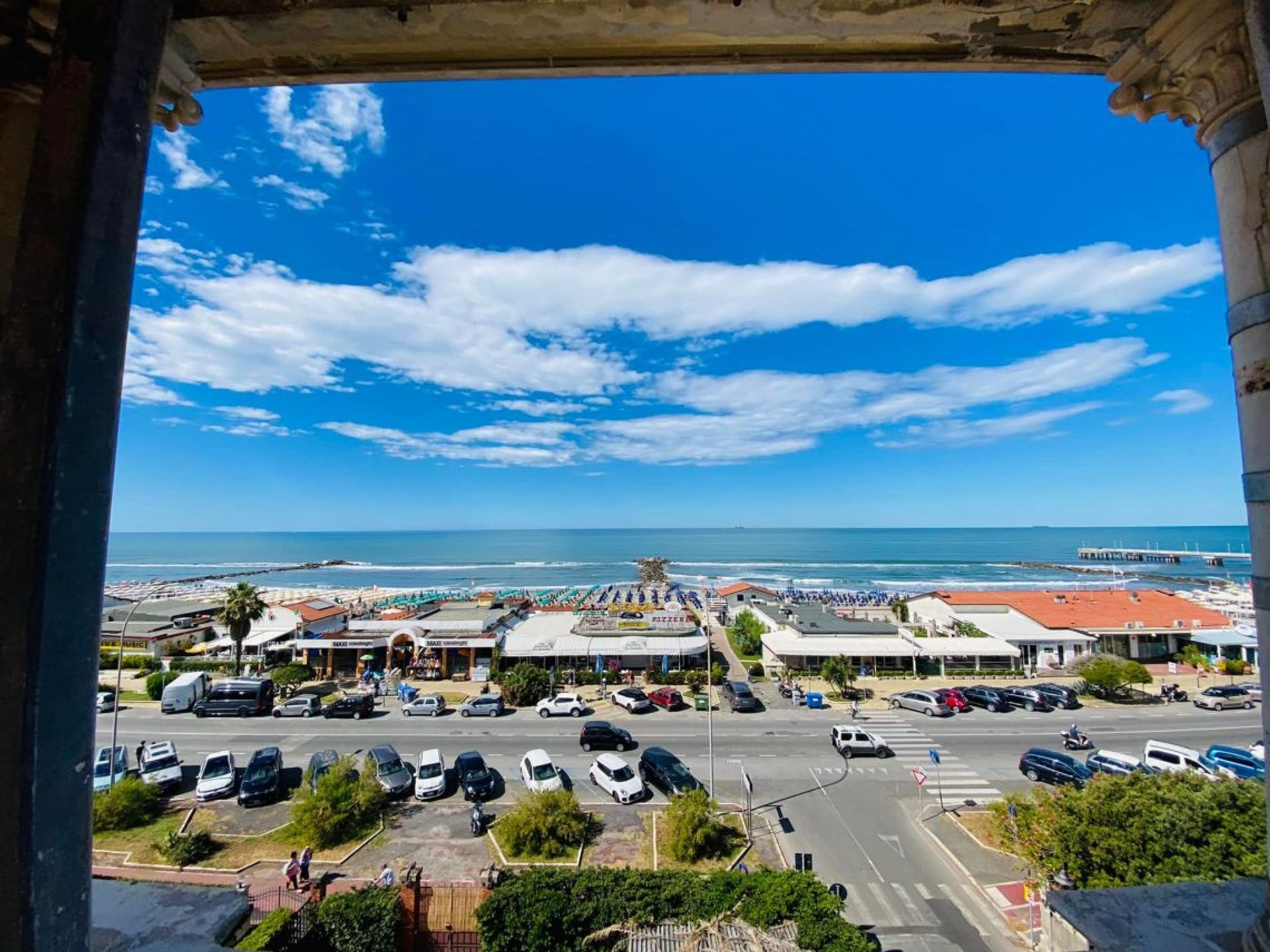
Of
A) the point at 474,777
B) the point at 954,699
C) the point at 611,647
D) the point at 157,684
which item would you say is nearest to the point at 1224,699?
the point at 954,699

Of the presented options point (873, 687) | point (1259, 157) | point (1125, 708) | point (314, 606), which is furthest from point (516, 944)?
point (314, 606)

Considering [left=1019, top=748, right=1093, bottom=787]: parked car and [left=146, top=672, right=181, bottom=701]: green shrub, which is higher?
[left=1019, top=748, right=1093, bottom=787]: parked car

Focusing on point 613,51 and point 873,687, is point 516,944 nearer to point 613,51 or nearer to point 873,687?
point 613,51

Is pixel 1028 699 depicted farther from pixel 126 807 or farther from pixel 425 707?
pixel 126 807

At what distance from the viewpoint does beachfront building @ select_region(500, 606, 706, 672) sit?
34000 millimetres

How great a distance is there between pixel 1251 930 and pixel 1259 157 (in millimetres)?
3971

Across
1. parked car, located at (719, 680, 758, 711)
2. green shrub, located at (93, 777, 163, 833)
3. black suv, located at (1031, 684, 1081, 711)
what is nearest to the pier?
black suv, located at (1031, 684, 1081, 711)

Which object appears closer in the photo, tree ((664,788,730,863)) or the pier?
tree ((664,788,730,863))

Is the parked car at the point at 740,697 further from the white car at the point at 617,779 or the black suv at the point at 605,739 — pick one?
the white car at the point at 617,779

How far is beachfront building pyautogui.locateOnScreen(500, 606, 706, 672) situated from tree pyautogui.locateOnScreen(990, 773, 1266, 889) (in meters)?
22.5

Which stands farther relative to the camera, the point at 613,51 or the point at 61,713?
the point at 613,51

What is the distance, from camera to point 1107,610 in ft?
131

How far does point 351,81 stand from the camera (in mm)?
4152

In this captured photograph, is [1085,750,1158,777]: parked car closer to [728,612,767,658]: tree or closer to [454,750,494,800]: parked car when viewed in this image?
[454,750,494,800]: parked car
